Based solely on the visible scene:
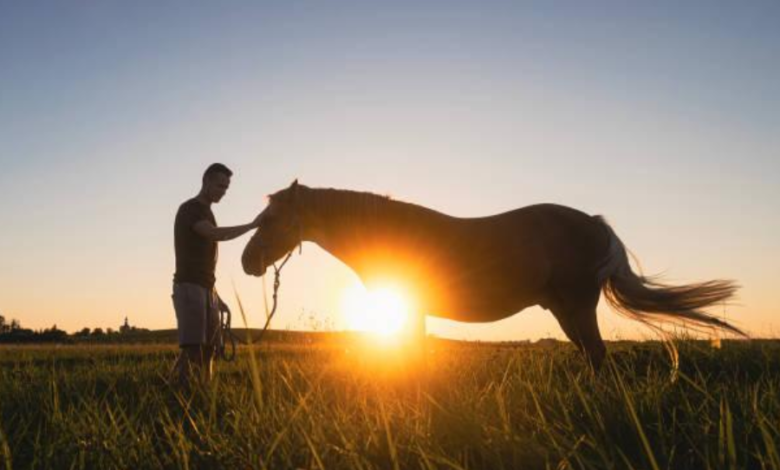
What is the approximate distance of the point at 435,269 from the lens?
5629mm

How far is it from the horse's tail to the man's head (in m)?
4.16

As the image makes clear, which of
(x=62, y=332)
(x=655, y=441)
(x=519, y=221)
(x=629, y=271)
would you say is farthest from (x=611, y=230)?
(x=62, y=332)

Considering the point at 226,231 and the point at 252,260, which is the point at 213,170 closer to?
the point at 226,231

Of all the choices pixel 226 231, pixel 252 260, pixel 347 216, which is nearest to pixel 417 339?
pixel 347 216

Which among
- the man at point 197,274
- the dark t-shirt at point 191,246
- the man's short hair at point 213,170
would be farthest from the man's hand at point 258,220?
the man's short hair at point 213,170

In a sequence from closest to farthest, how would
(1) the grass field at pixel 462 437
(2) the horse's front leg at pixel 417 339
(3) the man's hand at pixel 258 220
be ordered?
1. (1) the grass field at pixel 462 437
2. (2) the horse's front leg at pixel 417 339
3. (3) the man's hand at pixel 258 220

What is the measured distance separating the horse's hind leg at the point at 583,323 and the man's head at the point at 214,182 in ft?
12.6

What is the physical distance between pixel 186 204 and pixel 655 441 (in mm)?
5275

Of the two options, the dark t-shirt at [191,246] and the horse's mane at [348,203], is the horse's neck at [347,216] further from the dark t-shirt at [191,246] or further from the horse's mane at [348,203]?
the dark t-shirt at [191,246]

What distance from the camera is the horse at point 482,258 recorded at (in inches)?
222

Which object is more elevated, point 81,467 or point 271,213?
point 271,213

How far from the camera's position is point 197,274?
6.41 metres

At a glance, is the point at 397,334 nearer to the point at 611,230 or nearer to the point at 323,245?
the point at 323,245

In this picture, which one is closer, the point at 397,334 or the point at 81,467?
the point at 81,467
